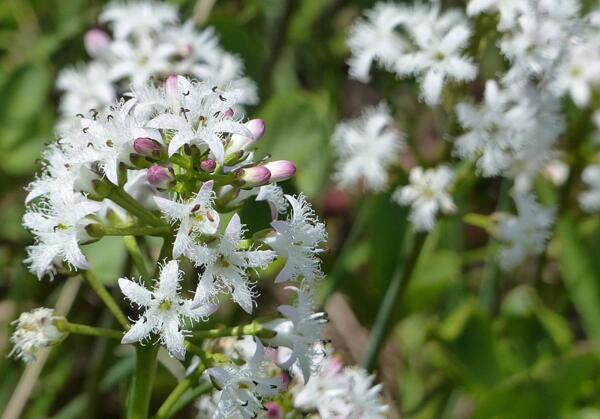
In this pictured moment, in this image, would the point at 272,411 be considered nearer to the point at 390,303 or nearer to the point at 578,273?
the point at 390,303

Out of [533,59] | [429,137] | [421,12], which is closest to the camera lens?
[533,59]

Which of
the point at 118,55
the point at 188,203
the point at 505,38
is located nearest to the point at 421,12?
the point at 505,38

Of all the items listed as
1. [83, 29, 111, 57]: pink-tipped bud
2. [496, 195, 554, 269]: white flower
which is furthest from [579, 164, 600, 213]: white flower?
[83, 29, 111, 57]: pink-tipped bud

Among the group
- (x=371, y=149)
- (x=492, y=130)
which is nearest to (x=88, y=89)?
(x=371, y=149)

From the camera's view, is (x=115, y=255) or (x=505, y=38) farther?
(x=115, y=255)

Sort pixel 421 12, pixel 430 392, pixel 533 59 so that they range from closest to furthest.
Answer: pixel 533 59, pixel 421 12, pixel 430 392

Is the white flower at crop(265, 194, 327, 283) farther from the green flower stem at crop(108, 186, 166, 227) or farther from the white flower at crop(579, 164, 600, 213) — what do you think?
the white flower at crop(579, 164, 600, 213)

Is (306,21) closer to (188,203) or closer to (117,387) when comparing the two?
(117,387)
